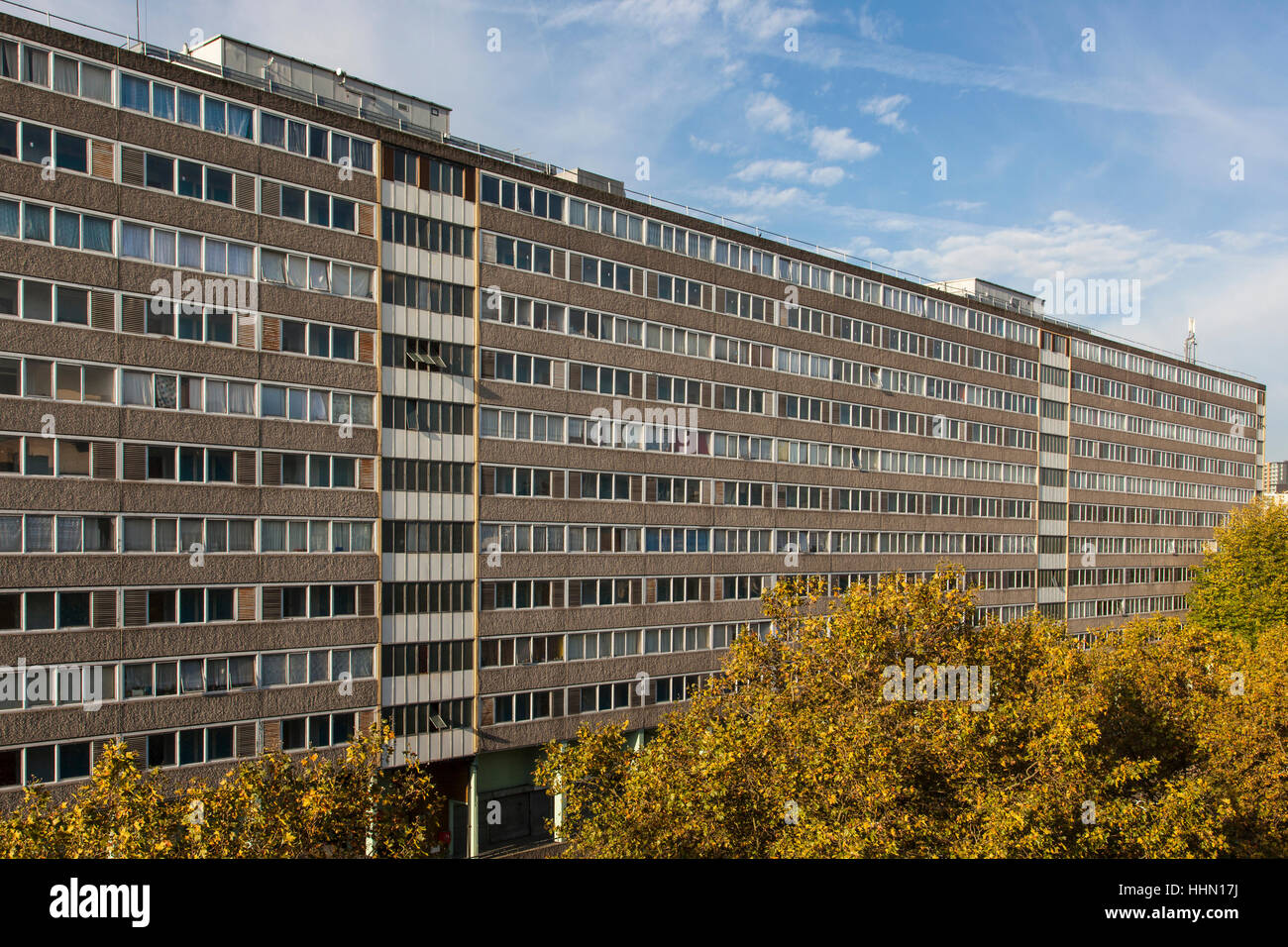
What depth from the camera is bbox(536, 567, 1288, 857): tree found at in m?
25.5

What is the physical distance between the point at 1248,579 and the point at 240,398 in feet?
281

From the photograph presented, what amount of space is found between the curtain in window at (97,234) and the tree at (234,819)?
2264 cm

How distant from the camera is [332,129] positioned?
4822cm

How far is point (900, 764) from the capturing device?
26.2 meters

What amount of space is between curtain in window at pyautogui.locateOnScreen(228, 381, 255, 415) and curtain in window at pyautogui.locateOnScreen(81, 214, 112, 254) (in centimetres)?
708

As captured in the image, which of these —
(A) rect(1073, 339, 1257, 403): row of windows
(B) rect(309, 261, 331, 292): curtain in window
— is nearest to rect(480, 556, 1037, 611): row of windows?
(B) rect(309, 261, 331, 292): curtain in window

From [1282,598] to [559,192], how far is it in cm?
6974

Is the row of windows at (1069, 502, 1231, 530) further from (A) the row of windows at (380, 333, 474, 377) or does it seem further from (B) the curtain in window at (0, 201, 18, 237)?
(B) the curtain in window at (0, 201, 18, 237)

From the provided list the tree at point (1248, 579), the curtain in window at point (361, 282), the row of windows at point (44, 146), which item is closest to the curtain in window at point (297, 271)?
the curtain in window at point (361, 282)

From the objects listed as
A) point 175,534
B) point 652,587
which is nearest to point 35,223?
point 175,534

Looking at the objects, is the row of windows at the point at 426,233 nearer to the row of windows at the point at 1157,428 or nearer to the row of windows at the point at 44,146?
the row of windows at the point at 44,146
